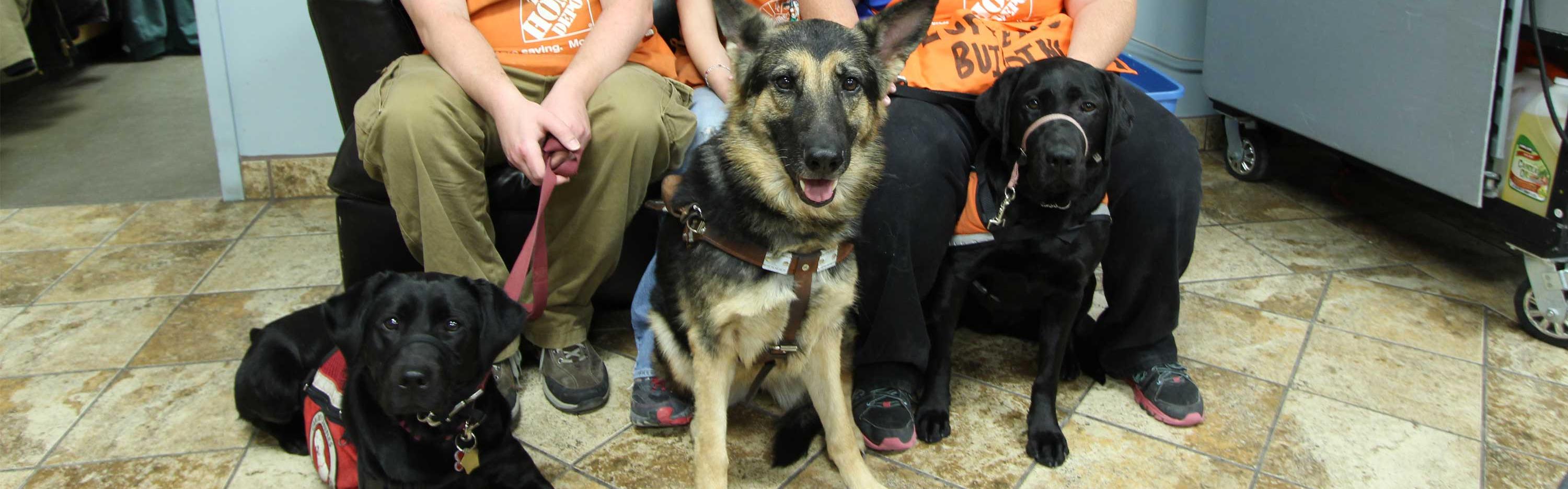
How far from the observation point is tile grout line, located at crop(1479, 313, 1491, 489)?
2.08 meters

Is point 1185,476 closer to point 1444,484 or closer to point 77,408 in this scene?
point 1444,484

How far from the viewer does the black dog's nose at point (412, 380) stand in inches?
60.9

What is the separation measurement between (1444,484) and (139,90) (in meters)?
6.06

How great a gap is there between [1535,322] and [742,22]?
2299mm

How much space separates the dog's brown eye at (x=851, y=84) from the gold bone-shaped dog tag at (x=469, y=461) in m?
0.92

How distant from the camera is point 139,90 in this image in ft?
17.8

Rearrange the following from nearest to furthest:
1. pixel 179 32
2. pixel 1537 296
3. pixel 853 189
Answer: pixel 853 189, pixel 1537 296, pixel 179 32

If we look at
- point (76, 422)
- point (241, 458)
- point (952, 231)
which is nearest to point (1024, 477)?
point (952, 231)

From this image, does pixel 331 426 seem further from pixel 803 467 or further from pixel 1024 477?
pixel 1024 477

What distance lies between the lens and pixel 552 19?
7.84ft

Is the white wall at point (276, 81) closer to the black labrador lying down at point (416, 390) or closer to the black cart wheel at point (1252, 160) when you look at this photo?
the black labrador lying down at point (416, 390)

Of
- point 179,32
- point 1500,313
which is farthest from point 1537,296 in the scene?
point 179,32

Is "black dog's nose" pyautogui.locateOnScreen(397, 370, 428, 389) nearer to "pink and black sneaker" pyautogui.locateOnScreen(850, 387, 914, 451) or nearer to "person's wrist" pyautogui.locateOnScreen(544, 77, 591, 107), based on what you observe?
"person's wrist" pyautogui.locateOnScreen(544, 77, 591, 107)

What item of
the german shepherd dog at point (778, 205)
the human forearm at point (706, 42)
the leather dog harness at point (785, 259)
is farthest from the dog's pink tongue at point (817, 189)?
the human forearm at point (706, 42)
